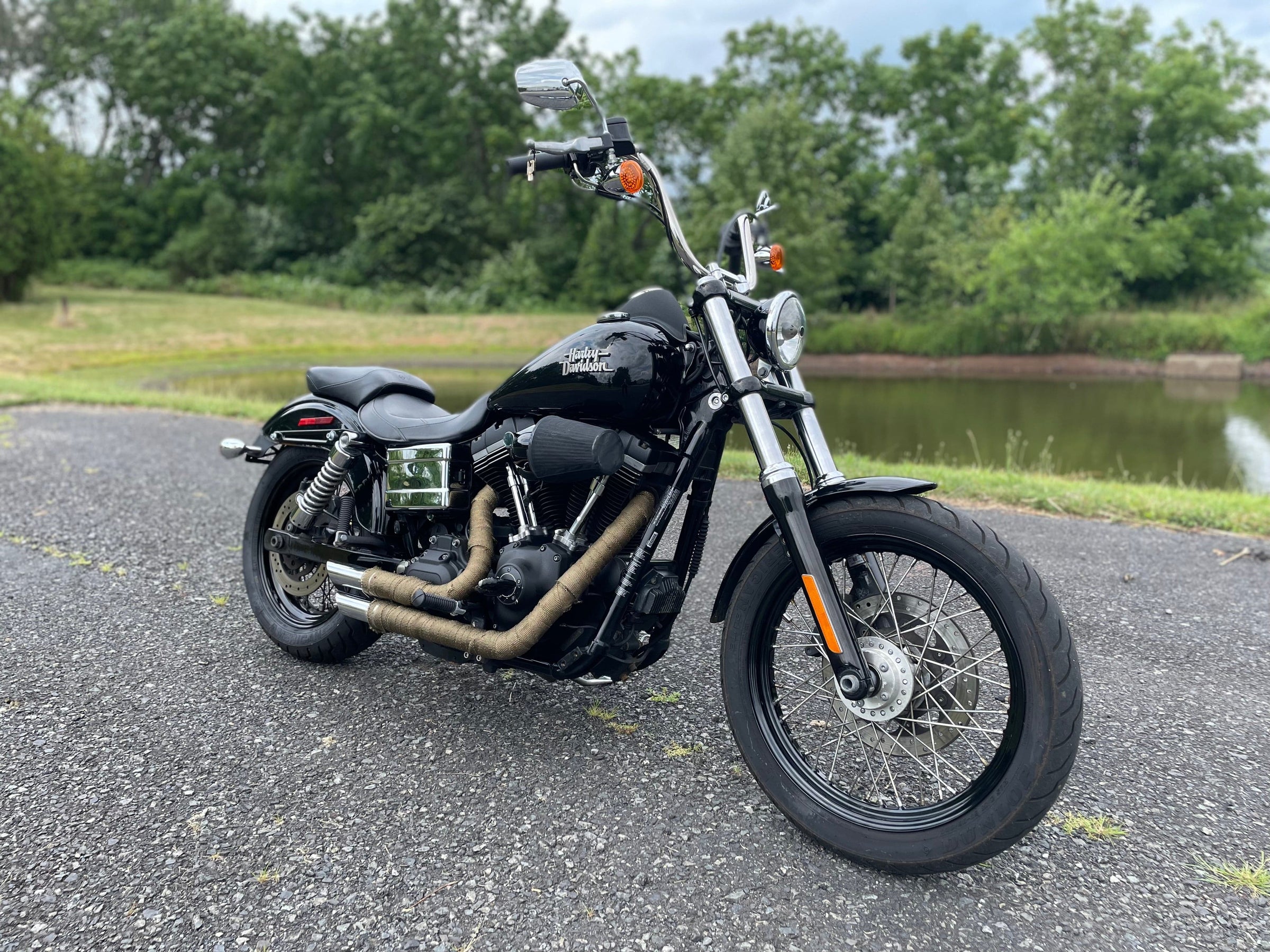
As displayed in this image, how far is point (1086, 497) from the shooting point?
6.57 metres

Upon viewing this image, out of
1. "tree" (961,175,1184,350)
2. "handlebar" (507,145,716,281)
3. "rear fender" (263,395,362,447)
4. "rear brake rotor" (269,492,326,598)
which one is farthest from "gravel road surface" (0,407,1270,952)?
"tree" (961,175,1184,350)

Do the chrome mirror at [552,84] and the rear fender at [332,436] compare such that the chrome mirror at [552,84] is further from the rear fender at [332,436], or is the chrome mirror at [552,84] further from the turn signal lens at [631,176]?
the rear fender at [332,436]

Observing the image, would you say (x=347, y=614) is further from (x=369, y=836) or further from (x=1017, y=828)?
(x=1017, y=828)

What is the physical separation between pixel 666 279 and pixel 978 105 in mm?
20057

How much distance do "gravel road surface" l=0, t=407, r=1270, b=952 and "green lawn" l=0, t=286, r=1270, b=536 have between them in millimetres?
2227

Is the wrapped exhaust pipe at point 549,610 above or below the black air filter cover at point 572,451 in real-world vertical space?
below

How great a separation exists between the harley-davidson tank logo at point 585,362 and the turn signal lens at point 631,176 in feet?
1.61

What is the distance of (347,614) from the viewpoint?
3.33 m

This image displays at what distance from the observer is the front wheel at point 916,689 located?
2.22 meters

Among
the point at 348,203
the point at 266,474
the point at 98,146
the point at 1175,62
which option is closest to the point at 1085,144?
the point at 1175,62

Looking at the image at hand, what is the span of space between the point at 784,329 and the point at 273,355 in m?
28.3

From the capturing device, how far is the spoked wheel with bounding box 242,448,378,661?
3.72 metres

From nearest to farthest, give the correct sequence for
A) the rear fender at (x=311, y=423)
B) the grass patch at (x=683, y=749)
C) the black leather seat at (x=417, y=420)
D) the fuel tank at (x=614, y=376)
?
the fuel tank at (x=614, y=376)
the grass patch at (x=683, y=749)
the black leather seat at (x=417, y=420)
the rear fender at (x=311, y=423)

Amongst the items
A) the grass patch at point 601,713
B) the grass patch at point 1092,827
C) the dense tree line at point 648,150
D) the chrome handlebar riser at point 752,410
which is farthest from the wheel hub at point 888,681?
the dense tree line at point 648,150
